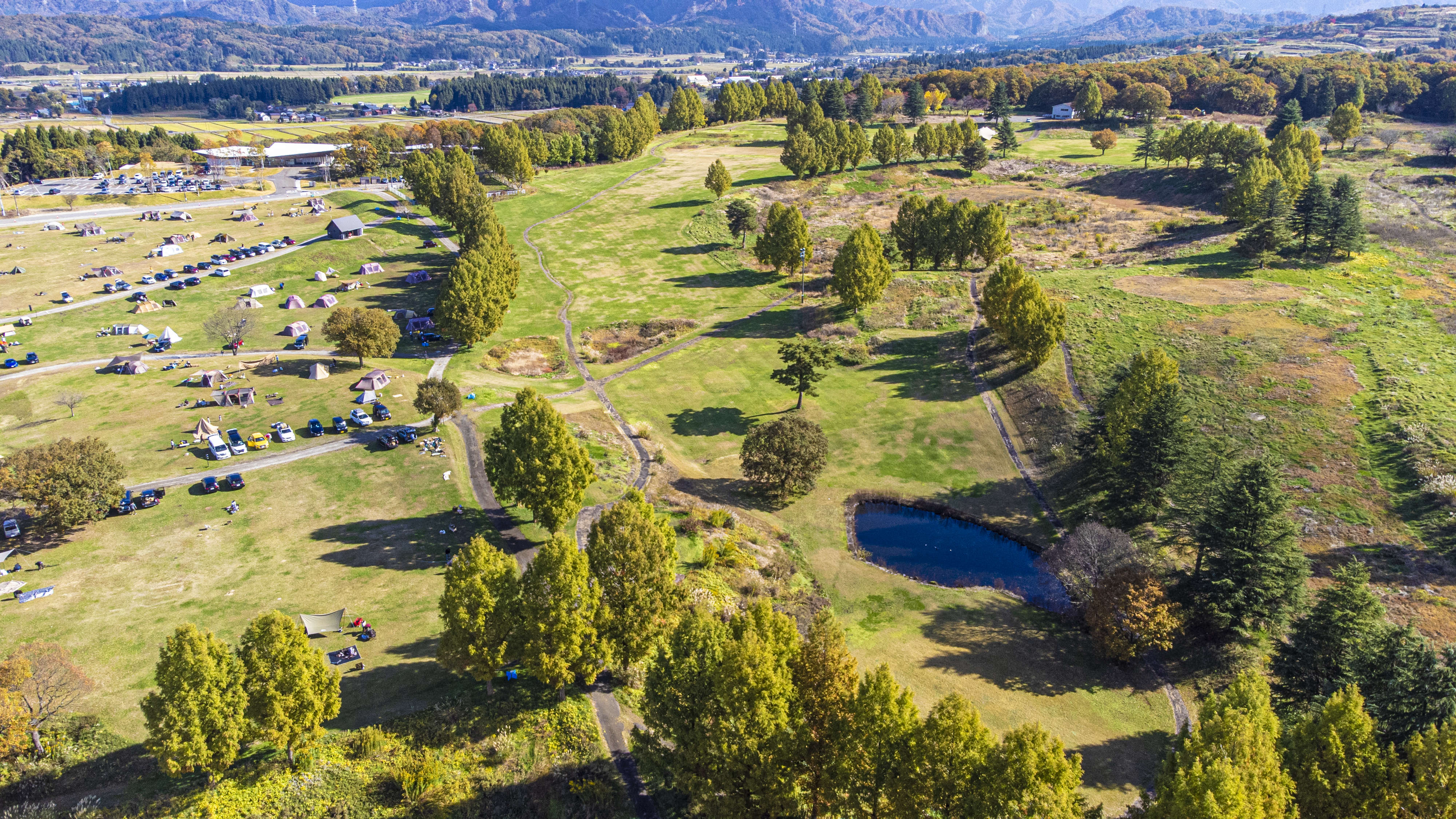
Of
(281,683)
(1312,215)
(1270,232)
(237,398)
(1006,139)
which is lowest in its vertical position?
(281,683)

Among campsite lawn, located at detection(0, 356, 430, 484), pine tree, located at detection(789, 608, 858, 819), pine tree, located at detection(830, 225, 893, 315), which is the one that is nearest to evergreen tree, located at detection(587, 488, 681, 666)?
pine tree, located at detection(789, 608, 858, 819)

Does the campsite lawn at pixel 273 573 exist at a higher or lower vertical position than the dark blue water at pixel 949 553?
higher

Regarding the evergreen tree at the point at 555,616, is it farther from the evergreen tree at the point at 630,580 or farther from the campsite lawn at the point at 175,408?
the campsite lawn at the point at 175,408

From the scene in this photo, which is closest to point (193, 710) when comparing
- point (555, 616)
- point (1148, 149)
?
point (555, 616)

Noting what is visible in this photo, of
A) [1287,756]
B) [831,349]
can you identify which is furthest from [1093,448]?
[1287,756]

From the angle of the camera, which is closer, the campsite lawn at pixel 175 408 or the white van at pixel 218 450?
A: the white van at pixel 218 450

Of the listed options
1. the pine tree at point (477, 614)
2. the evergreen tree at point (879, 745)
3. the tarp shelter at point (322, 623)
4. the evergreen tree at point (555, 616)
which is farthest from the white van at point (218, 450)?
the evergreen tree at point (879, 745)

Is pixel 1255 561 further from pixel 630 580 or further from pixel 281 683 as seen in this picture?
pixel 281 683
